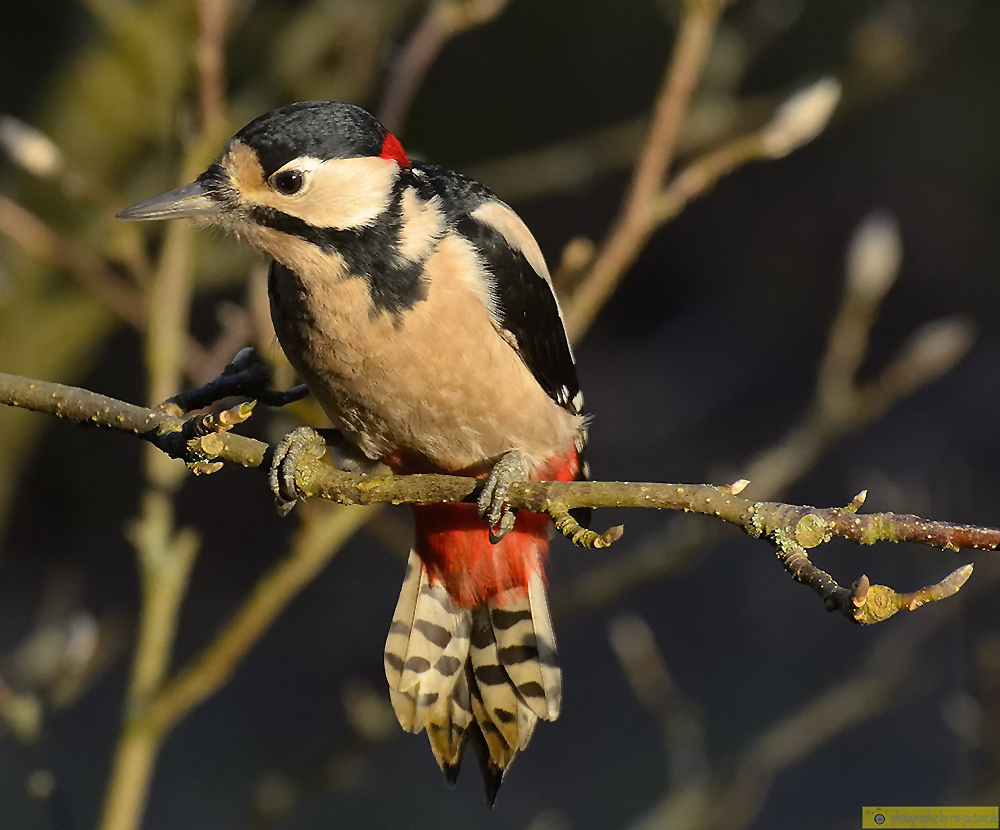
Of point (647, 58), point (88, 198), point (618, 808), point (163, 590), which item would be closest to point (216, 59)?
point (88, 198)

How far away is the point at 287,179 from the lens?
7.16 ft

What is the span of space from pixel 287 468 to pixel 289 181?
49 centimetres

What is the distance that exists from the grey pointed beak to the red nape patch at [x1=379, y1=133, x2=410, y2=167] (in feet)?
1.01

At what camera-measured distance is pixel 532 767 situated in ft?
22.1

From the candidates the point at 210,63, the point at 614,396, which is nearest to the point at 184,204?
the point at 210,63

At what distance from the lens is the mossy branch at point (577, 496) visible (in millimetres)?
1470

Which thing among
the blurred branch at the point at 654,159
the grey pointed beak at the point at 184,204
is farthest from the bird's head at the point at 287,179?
the blurred branch at the point at 654,159

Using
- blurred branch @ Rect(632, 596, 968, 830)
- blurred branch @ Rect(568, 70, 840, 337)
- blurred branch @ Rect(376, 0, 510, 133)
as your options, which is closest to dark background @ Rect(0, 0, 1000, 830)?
blurred branch @ Rect(632, 596, 968, 830)

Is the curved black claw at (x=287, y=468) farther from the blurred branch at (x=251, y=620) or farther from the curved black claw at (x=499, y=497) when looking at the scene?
the curved black claw at (x=499, y=497)

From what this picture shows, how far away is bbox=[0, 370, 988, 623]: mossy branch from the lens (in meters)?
1.47

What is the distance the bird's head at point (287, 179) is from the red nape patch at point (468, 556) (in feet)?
2.38

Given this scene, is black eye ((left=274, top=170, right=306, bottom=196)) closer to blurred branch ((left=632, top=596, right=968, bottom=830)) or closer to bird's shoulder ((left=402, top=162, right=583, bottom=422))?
bird's shoulder ((left=402, top=162, right=583, bottom=422))

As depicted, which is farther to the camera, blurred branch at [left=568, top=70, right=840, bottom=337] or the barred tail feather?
the barred tail feather

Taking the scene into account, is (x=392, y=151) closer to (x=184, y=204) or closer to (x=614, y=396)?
(x=184, y=204)
